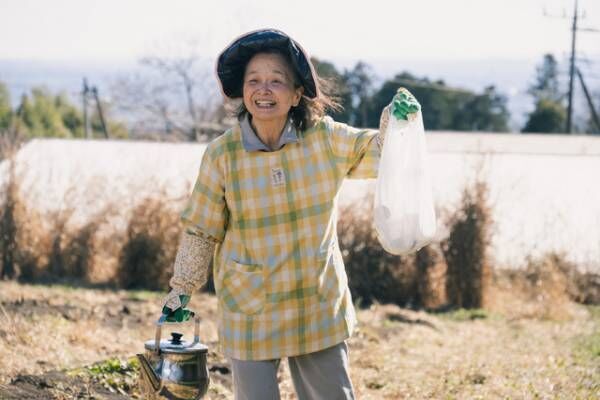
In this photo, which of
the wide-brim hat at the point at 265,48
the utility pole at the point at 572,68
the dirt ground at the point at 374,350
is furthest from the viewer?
the utility pole at the point at 572,68

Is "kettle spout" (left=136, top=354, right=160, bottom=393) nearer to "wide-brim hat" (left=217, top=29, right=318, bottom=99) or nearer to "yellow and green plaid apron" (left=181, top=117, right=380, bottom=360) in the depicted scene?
"yellow and green plaid apron" (left=181, top=117, right=380, bottom=360)

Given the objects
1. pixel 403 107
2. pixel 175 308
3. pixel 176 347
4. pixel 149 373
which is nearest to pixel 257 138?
pixel 403 107

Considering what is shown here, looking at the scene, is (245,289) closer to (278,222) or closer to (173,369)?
(278,222)

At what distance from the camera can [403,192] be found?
3.59 metres

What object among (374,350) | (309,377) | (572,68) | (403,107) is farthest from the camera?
(572,68)

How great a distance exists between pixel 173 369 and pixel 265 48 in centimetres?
123

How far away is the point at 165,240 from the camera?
952 centimetres

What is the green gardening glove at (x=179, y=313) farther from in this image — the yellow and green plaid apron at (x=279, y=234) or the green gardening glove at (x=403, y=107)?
the green gardening glove at (x=403, y=107)

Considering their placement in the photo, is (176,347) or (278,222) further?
(176,347)

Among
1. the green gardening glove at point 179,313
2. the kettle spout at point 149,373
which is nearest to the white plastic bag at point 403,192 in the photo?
the green gardening glove at point 179,313

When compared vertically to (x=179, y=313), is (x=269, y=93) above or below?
above

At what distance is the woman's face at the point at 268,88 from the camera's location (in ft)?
12.0

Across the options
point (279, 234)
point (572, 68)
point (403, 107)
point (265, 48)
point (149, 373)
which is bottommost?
point (149, 373)

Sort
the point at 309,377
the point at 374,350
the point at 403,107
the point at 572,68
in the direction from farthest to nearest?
1. the point at 572,68
2. the point at 374,350
3. the point at 309,377
4. the point at 403,107
